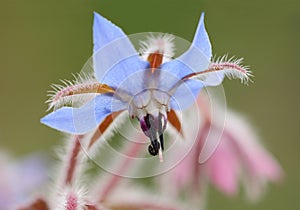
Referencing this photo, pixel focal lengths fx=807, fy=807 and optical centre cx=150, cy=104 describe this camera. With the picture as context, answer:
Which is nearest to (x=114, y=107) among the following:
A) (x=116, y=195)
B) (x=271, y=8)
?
(x=116, y=195)

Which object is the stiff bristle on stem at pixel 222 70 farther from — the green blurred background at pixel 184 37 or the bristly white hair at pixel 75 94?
the green blurred background at pixel 184 37

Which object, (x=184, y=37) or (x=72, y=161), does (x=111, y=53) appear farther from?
(x=184, y=37)

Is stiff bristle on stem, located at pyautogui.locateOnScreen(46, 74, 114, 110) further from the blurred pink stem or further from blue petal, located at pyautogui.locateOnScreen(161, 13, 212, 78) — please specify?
the blurred pink stem

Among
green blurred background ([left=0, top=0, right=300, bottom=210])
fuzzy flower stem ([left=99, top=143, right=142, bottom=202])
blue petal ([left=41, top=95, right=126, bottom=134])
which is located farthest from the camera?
green blurred background ([left=0, top=0, right=300, bottom=210])

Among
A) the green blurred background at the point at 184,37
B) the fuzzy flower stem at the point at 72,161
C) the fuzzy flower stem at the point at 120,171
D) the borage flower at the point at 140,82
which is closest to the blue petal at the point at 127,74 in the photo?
the borage flower at the point at 140,82

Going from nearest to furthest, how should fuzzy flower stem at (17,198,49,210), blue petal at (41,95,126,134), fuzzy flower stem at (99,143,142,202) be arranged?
blue petal at (41,95,126,134) → fuzzy flower stem at (17,198,49,210) → fuzzy flower stem at (99,143,142,202)

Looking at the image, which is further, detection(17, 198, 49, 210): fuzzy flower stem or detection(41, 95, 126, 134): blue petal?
detection(17, 198, 49, 210): fuzzy flower stem

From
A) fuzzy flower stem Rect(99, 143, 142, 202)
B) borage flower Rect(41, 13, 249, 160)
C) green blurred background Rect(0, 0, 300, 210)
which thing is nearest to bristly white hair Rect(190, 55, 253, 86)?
borage flower Rect(41, 13, 249, 160)

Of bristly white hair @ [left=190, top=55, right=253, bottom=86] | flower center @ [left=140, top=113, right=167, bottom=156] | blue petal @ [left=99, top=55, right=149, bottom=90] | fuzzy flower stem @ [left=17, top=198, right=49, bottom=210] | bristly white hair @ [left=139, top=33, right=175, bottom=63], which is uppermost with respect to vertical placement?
bristly white hair @ [left=139, top=33, right=175, bottom=63]
